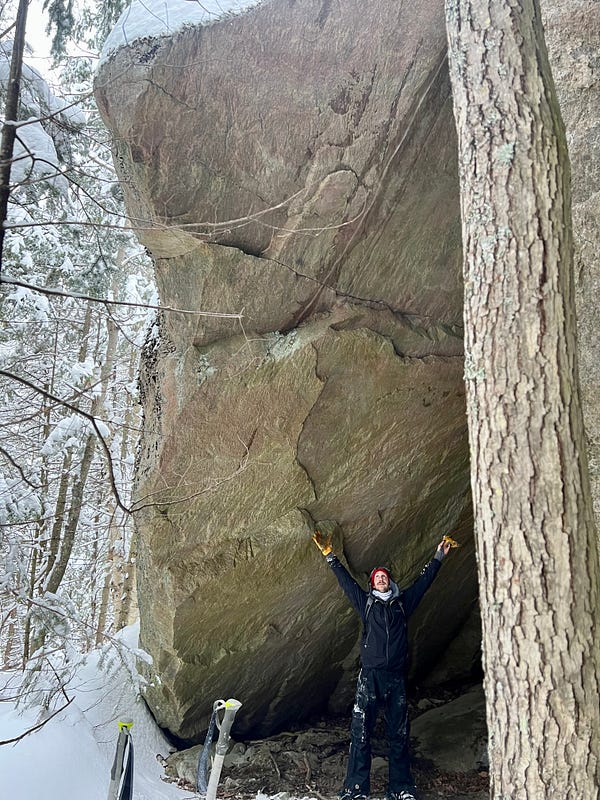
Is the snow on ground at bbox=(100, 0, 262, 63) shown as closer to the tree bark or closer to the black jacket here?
the tree bark

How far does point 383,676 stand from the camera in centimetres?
536

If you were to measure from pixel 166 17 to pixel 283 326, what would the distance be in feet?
7.76

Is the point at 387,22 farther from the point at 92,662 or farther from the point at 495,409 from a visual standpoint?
the point at 92,662

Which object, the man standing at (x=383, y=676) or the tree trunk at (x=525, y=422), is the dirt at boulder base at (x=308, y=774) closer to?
the man standing at (x=383, y=676)

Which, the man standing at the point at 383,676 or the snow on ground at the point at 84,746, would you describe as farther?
the man standing at the point at 383,676

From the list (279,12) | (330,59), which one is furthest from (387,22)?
(279,12)

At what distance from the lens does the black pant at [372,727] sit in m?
5.15

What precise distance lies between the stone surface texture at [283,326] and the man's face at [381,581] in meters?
0.91

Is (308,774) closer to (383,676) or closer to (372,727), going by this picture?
(372,727)

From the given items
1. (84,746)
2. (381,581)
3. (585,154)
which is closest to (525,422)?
(585,154)

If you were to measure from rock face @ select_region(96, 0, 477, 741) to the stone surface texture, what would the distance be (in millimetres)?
16

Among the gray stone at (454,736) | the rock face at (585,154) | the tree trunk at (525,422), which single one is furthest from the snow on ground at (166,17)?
the gray stone at (454,736)

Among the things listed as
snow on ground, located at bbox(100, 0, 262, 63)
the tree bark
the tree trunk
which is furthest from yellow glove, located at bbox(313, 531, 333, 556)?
snow on ground, located at bbox(100, 0, 262, 63)

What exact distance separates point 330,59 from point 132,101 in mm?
1428
